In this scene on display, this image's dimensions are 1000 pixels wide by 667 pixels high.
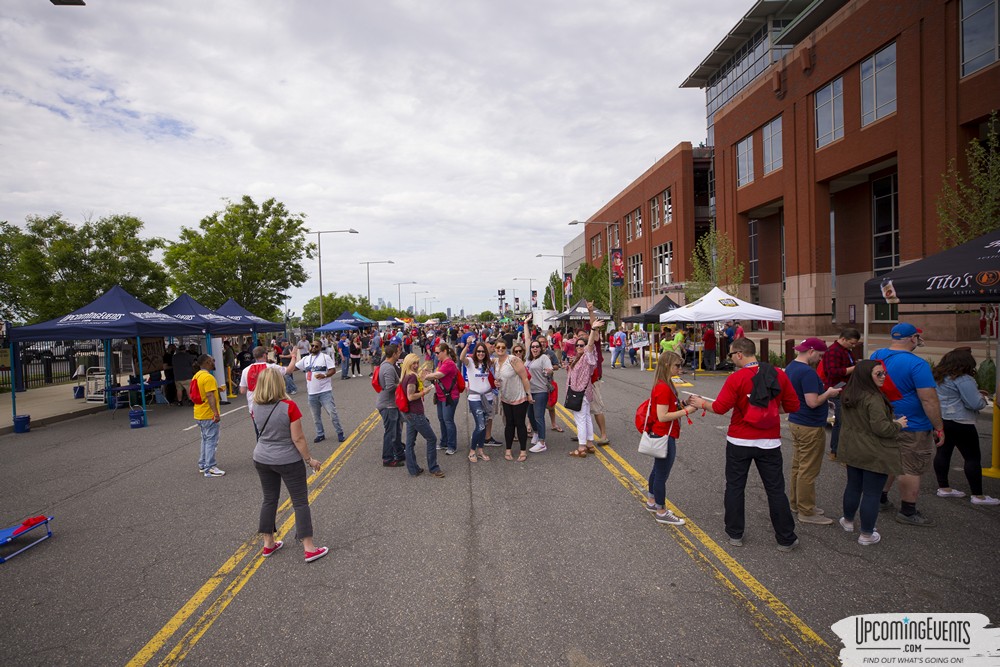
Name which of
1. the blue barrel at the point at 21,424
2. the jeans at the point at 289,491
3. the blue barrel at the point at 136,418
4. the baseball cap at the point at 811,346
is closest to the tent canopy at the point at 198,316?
the blue barrel at the point at 136,418

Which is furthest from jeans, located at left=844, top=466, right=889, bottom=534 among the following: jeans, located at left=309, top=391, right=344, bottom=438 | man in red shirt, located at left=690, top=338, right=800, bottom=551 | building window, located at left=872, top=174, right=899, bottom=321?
building window, located at left=872, top=174, right=899, bottom=321

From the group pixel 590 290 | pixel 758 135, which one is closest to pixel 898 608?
pixel 758 135

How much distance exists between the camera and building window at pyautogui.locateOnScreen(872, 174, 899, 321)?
26.6 meters

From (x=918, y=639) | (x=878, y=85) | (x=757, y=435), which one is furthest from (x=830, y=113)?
(x=918, y=639)

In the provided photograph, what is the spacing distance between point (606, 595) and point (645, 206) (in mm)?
51505

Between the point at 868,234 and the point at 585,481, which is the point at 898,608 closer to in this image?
the point at 585,481

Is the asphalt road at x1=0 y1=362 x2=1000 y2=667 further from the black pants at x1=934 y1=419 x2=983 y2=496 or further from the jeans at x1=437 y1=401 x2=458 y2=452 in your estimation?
the jeans at x1=437 y1=401 x2=458 y2=452

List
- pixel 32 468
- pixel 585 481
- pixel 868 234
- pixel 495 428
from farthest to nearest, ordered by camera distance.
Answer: pixel 868 234, pixel 495 428, pixel 32 468, pixel 585 481

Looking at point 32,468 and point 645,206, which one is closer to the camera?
point 32,468

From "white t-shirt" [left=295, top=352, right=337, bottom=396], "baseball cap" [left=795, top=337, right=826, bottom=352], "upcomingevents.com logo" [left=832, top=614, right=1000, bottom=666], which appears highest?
"baseball cap" [left=795, top=337, right=826, bottom=352]

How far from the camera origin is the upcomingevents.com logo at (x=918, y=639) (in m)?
3.07

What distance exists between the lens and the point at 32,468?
8.41 metres

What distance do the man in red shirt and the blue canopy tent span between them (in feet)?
40.9

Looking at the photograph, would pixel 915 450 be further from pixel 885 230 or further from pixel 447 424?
pixel 885 230
